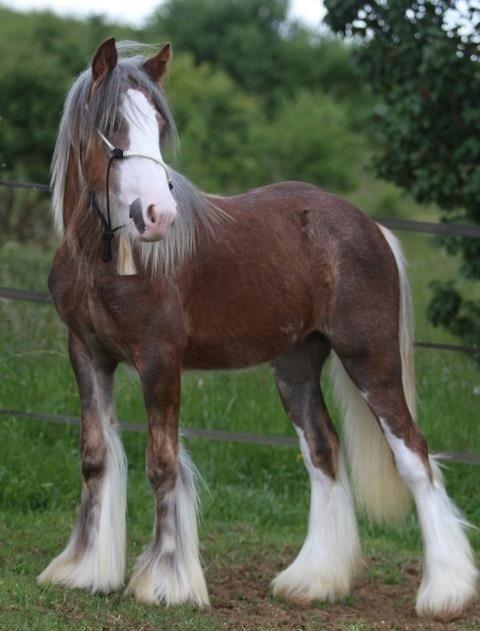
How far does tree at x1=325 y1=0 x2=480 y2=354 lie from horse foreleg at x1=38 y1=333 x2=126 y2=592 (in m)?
3.01

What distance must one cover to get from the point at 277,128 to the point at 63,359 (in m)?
14.9

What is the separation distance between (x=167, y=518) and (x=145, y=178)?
135 centimetres

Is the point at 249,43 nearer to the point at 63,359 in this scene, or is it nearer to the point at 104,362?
the point at 63,359

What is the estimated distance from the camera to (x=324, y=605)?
198 inches

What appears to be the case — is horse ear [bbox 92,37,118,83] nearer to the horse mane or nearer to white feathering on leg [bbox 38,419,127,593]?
the horse mane

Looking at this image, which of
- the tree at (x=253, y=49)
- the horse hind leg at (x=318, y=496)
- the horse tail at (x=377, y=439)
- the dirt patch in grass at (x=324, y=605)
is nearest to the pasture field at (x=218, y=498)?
the dirt patch in grass at (x=324, y=605)

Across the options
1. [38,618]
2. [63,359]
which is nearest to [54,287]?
[38,618]

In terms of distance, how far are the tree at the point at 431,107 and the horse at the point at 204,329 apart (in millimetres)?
2037

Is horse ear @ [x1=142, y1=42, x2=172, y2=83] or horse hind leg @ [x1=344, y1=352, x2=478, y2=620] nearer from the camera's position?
horse ear @ [x1=142, y1=42, x2=172, y2=83]

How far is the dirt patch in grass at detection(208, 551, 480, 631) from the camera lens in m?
4.69

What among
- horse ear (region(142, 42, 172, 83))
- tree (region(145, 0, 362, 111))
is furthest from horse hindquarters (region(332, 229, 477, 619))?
tree (region(145, 0, 362, 111))

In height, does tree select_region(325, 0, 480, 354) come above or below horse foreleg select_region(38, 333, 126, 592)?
above

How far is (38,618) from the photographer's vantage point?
4.32 meters

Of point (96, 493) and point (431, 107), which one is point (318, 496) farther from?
point (431, 107)
